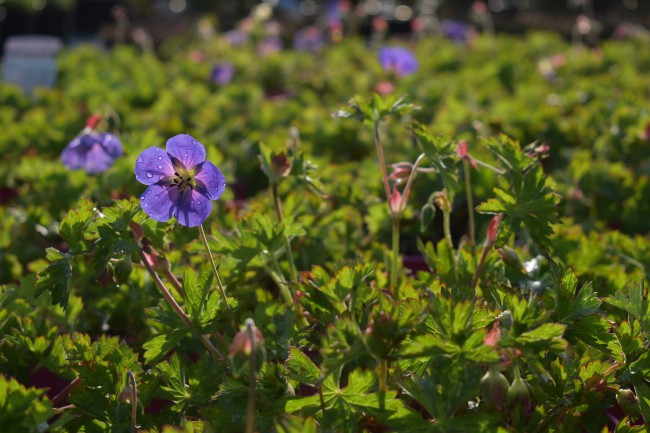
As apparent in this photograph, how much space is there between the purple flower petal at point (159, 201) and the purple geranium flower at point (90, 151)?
87 cm

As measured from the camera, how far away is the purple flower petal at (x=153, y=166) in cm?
128

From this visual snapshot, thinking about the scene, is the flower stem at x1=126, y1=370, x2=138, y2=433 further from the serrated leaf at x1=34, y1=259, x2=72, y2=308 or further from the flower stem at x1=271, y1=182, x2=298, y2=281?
the flower stem at x1=271, y1=182, x2=298, y2=281

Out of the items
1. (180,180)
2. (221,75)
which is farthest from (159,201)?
(221,75)

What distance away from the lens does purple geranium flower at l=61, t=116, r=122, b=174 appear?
6.88ft

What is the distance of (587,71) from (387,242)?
9.87 feet

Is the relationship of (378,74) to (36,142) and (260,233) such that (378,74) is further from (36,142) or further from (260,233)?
(260,233)

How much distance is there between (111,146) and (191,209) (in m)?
0.91

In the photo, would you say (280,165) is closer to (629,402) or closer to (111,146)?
(111,146)

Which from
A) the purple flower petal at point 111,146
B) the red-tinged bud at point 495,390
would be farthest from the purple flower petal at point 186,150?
the purple flower petal at point 111,146

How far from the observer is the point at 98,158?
210cm

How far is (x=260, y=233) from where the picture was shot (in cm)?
154

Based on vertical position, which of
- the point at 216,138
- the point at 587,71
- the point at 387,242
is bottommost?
the point at 587,71

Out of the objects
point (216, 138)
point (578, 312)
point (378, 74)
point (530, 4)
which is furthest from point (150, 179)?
point (530, 4)

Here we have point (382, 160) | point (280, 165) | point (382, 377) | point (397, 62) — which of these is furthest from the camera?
point (397, 62)
